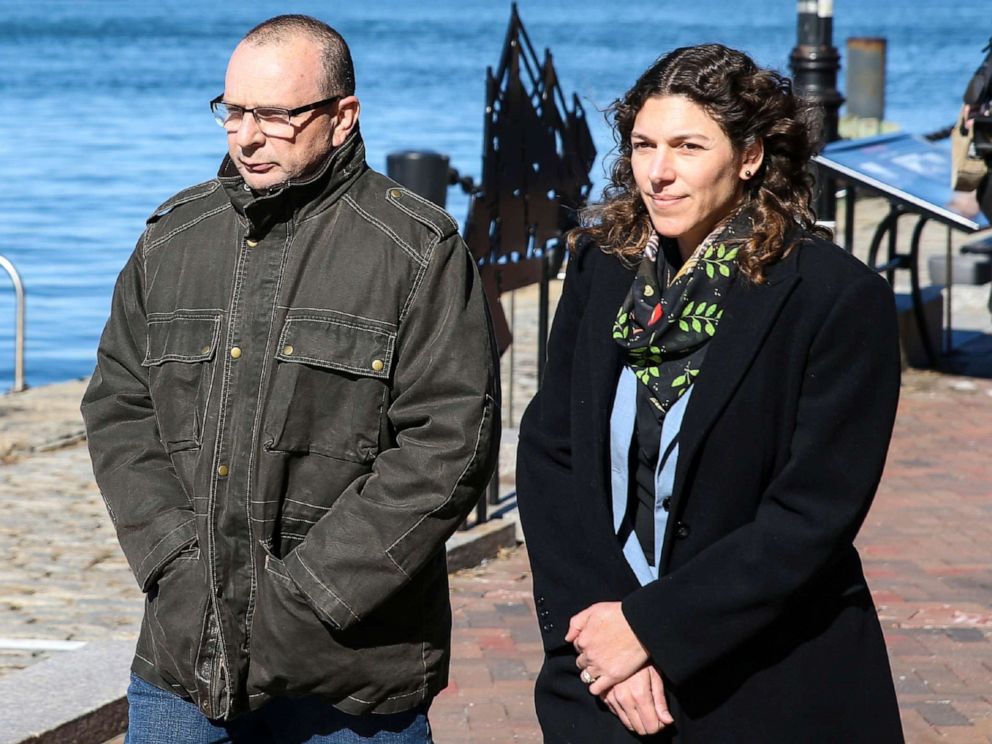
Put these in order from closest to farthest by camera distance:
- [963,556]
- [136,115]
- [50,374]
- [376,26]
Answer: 1. [963,556]
2. [50,374]
3. [136,115]
4. [376,26]

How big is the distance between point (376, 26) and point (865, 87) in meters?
89.6

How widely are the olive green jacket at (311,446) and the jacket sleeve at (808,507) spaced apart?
47 cm

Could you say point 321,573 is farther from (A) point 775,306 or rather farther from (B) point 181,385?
(A) point 775,306

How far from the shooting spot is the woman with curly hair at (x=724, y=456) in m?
2.62

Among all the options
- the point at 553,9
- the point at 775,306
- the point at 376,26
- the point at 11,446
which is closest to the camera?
the point at 775,306

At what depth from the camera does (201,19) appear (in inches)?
4702

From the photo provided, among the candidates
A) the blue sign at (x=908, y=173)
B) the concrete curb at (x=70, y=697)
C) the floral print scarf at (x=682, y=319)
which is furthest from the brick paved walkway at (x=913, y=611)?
the floral print scarf at (x=682, y=319)

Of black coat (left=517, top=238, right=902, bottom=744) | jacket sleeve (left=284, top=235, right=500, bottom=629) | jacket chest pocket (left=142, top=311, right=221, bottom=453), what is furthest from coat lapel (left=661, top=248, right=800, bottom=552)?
jacket chest pocket (left=142, top=311, right=221, bottom=453)

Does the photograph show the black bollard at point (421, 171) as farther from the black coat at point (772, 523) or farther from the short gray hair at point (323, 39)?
the black coat at point (772, 523)

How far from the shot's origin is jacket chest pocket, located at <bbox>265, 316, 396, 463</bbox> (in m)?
2.84

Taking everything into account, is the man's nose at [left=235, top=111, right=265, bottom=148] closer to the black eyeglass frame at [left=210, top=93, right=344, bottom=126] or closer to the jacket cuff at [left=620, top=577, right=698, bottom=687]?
the black eyeglass frame at [left=210, top=93, right=344, bottom=126]

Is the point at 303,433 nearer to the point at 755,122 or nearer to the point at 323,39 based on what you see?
the point at 323,39

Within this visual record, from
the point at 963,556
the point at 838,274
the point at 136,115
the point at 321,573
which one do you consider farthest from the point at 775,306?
the point at 136,115

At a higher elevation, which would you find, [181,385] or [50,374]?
[181,385]
